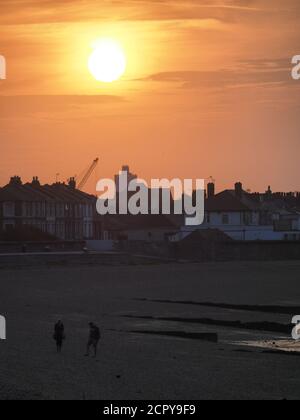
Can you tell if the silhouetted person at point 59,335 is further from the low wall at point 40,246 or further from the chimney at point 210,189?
the chimney at point 210,189

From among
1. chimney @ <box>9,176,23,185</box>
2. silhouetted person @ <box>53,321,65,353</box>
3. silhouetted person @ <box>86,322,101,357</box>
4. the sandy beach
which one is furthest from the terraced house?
silhouetted person @ <box>86,322,101,357</box>

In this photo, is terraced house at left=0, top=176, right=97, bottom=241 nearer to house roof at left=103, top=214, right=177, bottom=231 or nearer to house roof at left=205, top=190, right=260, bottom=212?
house roof at left=103, top=214, right=177, bottom=231

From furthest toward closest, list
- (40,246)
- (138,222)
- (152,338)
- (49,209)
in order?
(138,222) < (49,209) < (40,246) < (152,338)

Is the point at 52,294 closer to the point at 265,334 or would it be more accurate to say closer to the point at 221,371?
the point at 265,334

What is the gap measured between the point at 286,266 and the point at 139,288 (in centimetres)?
2549

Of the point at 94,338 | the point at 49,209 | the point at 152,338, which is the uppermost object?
the point at 49,209

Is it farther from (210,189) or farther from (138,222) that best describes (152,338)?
(210,189)

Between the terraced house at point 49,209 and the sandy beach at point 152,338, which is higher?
the terraced house at point 49,209

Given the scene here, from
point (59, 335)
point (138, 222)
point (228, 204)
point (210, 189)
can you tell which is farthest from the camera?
point (210, 189)

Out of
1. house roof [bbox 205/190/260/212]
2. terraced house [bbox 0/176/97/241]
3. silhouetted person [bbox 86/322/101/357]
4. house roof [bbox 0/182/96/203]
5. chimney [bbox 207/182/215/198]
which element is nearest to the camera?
silhouetted person [bbox 86/322/101/357]

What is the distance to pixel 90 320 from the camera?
143 ft

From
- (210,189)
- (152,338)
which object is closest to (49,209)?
(210,189)

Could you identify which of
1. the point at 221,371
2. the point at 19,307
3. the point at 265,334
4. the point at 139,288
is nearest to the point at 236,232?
the point at 139,288

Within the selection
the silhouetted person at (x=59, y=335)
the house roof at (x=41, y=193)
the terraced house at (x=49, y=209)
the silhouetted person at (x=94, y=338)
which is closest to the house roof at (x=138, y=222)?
the terraced house at (x=49, y=209)
